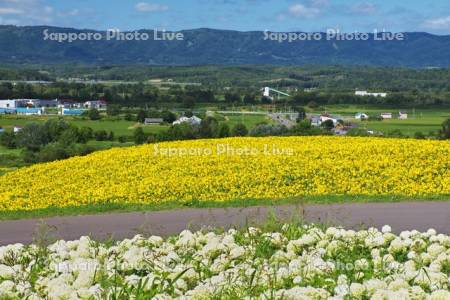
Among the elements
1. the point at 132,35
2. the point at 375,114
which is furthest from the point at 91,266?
the point at 375,114

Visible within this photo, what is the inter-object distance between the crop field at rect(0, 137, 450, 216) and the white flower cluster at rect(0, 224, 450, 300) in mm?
8026

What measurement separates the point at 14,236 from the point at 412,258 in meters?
8.57

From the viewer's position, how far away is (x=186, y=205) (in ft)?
58.1

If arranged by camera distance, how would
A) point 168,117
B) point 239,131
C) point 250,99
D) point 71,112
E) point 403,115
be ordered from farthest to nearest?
point 250,99
point 403,115
point 71,112
point 168,117
point 239,131

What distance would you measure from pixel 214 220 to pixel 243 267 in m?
6.48

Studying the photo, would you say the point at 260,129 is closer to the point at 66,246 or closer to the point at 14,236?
the point at 14,236

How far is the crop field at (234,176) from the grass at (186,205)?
315 mm

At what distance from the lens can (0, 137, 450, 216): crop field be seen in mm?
18859

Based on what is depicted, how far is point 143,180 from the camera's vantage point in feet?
66.5

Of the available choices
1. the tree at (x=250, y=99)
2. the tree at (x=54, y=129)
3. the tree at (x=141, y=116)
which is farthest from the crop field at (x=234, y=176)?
the tree at (x=250, y=99)

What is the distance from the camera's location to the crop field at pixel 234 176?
742 inches

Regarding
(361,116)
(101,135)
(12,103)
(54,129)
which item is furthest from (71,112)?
(361,116)

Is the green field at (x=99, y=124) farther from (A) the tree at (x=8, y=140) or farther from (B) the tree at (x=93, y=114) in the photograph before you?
(A) the tree at (x=8, y=140)

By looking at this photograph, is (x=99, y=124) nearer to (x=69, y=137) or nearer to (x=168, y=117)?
(x=168, y=117)
